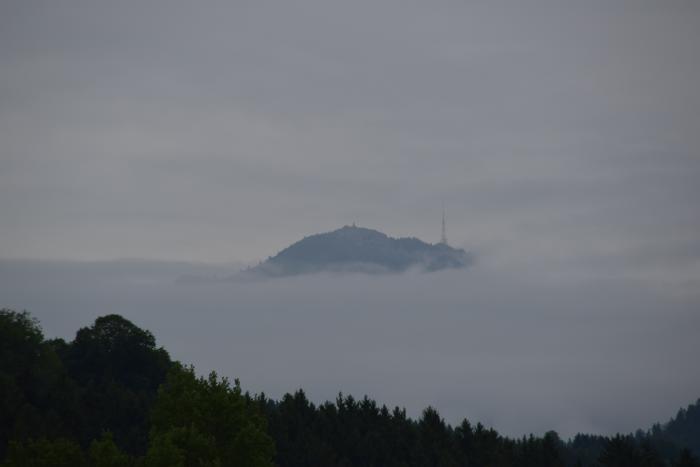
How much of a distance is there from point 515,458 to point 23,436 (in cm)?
4449

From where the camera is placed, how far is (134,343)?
13700 centimetres

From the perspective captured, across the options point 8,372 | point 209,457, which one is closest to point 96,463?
point 209,457

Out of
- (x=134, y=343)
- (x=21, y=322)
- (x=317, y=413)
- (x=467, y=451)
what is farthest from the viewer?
(x=134, y=343)

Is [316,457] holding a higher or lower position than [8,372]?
lower

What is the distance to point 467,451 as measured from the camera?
10056cm

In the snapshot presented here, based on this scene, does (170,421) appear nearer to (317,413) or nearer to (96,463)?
(96,463)

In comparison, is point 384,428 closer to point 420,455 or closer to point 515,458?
point 420,455

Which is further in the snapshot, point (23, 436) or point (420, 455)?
point (420, 455)

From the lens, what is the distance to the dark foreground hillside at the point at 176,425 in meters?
63.8

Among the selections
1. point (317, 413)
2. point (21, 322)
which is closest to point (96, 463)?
point (317, 413)

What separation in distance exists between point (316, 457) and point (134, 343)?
166ft

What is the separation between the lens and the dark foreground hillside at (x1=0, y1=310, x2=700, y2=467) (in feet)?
209

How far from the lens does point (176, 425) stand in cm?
6756

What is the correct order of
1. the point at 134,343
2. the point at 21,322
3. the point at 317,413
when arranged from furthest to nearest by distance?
the point at 134,343, the point at 21,322, the point at 317,413
